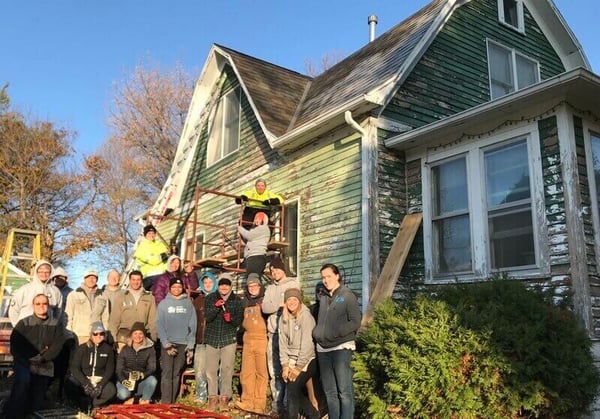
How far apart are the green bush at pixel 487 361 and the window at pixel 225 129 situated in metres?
8.15

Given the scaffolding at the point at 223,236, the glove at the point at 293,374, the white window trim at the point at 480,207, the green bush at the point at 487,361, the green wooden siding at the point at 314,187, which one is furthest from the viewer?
the scaffolding at the point at 223,236

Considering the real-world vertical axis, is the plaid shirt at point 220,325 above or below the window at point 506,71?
below

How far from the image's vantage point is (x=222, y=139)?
13.4 metres

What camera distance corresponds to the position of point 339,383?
5.38 meters

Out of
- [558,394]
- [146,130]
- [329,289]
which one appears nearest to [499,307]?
[558,394]

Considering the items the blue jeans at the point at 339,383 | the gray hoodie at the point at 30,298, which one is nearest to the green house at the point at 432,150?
the blue jeans at the point at 339,383

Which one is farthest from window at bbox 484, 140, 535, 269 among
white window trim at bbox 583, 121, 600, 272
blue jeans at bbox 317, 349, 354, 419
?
blue jeans at bbox 317, 349, 354, 419

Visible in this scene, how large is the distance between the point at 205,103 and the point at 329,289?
381 inches

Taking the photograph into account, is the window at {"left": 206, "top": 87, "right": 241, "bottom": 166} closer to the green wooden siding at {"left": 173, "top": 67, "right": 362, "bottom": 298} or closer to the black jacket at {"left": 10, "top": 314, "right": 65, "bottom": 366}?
the green wooden siding at {"left": 173, "top": 67, "right": 362, "bottom": 298}

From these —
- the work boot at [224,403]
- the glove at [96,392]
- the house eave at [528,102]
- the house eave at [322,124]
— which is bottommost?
the work boot at [224,403]

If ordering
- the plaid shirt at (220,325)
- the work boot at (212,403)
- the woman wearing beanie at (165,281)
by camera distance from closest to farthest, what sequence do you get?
the work boot at (212,403) → the plaid shirt at (220,325) → the woman wearing beanie at (165,281)

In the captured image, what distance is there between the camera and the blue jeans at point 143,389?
7.14 metres

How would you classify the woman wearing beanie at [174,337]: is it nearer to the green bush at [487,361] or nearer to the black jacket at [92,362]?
the black jacket at [92,362]

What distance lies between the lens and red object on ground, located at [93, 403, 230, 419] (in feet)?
18.4
